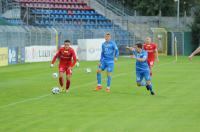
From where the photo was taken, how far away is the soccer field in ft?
46.6

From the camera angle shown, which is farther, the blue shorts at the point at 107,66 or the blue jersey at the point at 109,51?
the blue jersey at the point at 109,51

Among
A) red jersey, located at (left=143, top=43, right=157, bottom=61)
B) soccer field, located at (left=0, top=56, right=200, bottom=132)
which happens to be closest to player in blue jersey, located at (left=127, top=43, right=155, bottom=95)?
soccer field, located at (left=0, top=56, right=200, bottom=132)

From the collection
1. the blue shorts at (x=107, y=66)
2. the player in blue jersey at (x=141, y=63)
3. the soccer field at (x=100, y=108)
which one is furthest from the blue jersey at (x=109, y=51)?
the player in blue jersey at (x=141, y=63)

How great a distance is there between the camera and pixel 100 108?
58.6 feet

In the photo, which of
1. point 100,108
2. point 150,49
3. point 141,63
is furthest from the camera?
point 150,49

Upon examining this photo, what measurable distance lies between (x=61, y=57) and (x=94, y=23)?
4219cm

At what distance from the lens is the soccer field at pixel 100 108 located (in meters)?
14.2

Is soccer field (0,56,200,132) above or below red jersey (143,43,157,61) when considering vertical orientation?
below

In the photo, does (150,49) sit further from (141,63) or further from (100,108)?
(100,108)

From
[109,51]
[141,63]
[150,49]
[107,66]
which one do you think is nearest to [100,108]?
[141,63]

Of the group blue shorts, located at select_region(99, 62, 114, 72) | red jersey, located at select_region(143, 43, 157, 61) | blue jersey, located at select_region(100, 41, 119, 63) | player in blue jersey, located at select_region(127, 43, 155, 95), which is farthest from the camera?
red jersey, located at select_region(143, 43, 157, 61)

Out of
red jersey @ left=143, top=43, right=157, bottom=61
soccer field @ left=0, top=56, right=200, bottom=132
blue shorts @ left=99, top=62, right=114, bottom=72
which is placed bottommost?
soccer field @ left=0, top=56, right=200, bottom=132

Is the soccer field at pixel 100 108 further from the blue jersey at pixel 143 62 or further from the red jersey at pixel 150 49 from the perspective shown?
the red jersey at pixel 150 49

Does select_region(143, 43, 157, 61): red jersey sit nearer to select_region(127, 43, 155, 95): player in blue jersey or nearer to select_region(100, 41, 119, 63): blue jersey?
select_region(100, 41, 119, 63): blue jersey
